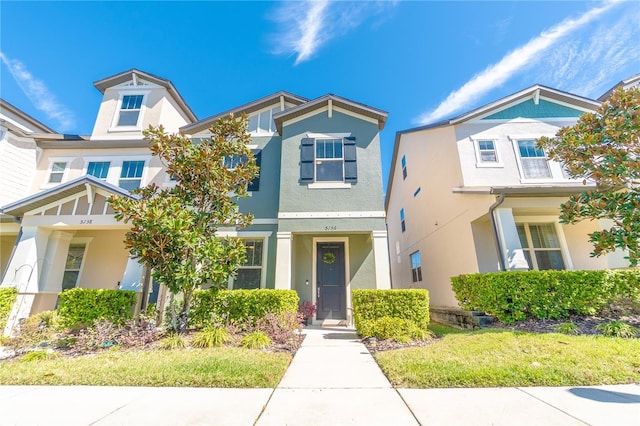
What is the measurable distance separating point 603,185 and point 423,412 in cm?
810

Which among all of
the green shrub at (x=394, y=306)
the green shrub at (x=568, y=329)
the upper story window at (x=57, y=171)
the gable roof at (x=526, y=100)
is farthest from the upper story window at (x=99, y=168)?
the green shrub at (x=568, y=329)

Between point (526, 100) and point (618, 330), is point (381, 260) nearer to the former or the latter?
point (618, 330)

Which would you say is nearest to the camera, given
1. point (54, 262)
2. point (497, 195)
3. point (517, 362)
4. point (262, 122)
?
point (517, 362)

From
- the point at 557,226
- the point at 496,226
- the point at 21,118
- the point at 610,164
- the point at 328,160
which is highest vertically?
the point at 21,118

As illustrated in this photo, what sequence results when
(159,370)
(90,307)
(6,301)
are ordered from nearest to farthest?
(159,370) → (90,307) → (6,301)

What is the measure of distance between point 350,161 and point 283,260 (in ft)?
13.1

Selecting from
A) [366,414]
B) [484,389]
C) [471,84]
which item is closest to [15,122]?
[366,414]

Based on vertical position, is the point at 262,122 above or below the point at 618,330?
above

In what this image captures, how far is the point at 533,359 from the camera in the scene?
13.2 feet

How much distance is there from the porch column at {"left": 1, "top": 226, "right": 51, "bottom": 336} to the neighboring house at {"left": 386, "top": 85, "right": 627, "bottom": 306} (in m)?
13.8

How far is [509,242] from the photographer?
7.83 meters

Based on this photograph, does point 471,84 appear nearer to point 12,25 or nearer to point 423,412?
point 423,412

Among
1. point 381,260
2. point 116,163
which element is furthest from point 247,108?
point 381,260

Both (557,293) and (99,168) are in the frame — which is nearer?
(557,293)
